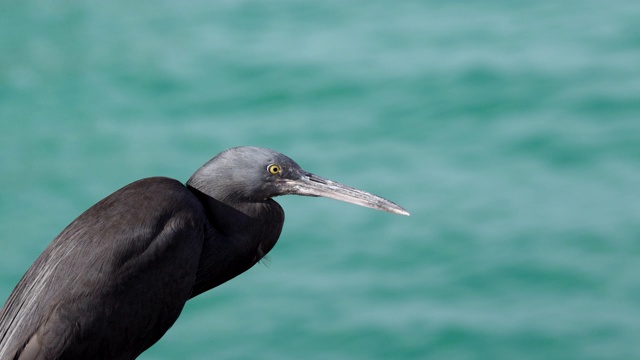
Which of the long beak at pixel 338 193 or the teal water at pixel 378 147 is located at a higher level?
the teal water at pixel 378 147

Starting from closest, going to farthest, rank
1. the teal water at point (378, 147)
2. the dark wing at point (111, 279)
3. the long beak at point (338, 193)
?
the dark wing at point (111, 279), the long beak at point (338, 193), the teal water at point (378, 147)

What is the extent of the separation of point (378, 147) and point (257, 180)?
505cm

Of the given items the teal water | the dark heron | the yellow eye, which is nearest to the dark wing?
the dark heron

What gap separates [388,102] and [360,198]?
532cm

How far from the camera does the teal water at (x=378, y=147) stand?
7168 millimetres

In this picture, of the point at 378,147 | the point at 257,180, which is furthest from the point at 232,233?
the point at 378,147

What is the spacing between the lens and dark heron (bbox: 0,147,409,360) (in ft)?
9.16

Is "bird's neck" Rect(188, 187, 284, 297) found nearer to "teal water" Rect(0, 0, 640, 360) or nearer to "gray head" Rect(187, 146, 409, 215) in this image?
"gray head" Rect(187, 146, 409, 215)

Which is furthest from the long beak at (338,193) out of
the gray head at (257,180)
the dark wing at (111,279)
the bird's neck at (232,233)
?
the dark wing at (111,279)

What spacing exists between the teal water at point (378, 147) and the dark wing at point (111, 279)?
13.1 ft

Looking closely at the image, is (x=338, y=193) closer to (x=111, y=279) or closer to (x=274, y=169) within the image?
(x=274, y=169)

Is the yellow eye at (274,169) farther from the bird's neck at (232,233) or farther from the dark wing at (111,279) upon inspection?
the dark wing at (111,279)

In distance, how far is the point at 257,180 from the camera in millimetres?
2979

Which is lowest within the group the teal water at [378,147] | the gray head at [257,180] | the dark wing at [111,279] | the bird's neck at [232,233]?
the dark wing at [111,279]
